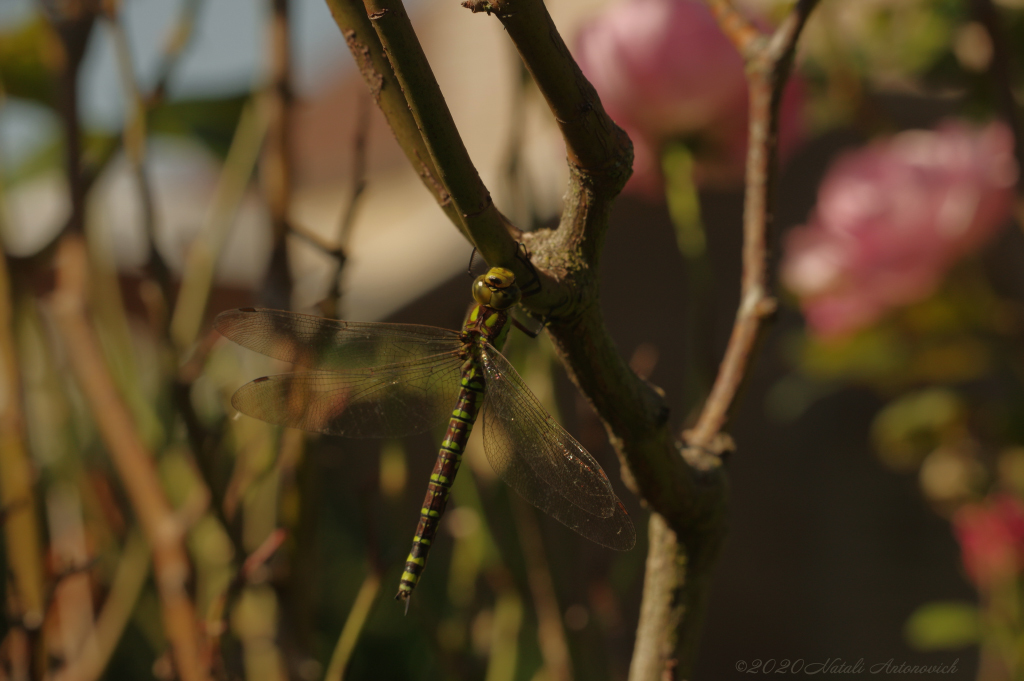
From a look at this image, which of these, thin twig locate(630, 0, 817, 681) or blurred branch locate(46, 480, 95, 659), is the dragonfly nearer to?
thin twig locate(630, 0, 817, 681)

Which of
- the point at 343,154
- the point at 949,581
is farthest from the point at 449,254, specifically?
the point at 343,154

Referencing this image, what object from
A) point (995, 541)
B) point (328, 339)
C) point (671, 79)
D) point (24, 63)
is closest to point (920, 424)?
point (995, 541)

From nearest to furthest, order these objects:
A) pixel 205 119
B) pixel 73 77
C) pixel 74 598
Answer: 1. pixel 73 77
2. pixel 74 598
3. pixel 205 119

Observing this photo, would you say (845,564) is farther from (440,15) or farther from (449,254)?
(440,15)

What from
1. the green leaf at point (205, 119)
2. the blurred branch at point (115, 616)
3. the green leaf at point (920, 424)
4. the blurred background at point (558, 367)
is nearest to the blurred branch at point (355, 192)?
the blurred background at point (558, 367)

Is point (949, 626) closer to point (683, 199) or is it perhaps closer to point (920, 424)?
point (920, 424)

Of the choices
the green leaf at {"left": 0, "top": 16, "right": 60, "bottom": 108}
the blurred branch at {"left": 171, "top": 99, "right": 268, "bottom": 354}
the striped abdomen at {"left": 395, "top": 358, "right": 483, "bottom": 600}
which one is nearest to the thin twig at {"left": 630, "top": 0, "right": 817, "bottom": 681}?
the striped abdomen at {"left": 395, "top": 358, "right": 483, "bottom": 600}
